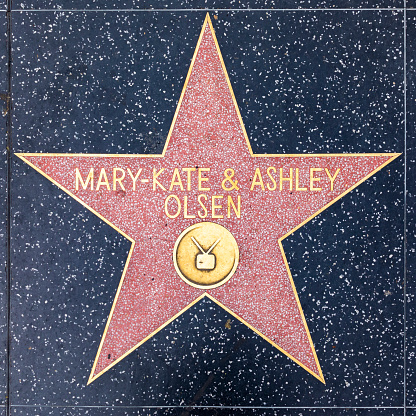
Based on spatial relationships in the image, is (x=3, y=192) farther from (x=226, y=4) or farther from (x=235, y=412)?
(x=235, y=412)

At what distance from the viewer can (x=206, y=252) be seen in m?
1.86

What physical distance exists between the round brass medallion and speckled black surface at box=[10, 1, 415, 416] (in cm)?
15

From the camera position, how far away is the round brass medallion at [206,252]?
1866 millimetres

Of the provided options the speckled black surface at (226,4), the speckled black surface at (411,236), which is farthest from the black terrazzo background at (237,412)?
the speckled black surface at (226,4)

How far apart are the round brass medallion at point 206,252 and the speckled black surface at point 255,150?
0.51ft

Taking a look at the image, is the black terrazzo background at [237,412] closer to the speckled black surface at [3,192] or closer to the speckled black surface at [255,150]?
the speckled black surface at [255,150]

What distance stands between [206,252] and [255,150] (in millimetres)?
643

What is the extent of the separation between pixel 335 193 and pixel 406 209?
431mm

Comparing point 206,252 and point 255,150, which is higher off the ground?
point 255,150

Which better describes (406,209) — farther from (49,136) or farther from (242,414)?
(49,136)

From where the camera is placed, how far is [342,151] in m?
1.87

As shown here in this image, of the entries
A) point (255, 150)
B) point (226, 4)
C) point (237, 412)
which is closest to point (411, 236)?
point (255, 150)

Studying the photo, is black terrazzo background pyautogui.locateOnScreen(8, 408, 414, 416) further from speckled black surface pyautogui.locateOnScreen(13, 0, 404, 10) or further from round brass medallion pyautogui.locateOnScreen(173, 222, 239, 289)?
speckled black surface pyautogui.locateOnScreen(13, 0, 404, 10)

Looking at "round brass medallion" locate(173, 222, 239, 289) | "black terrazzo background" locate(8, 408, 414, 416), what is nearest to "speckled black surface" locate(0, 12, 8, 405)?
"black terrazzo background" locate(8, 408, 414, 416)
